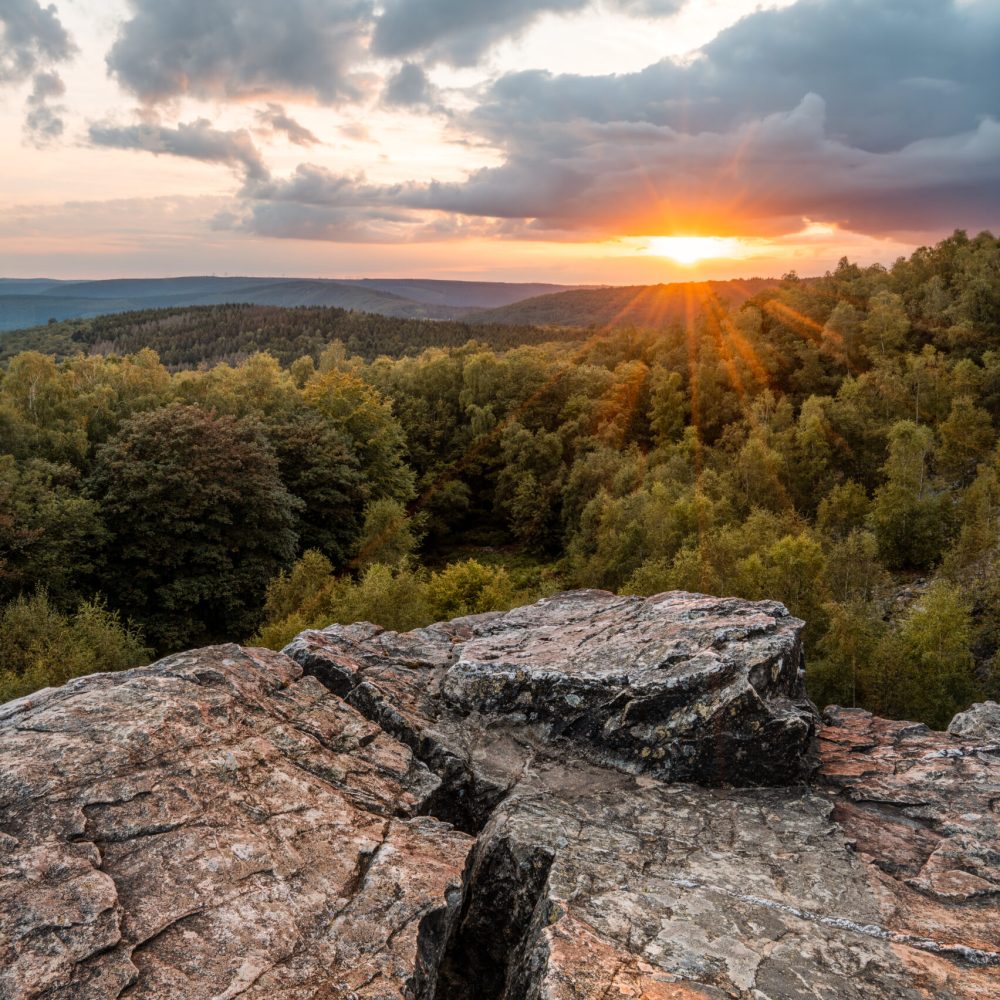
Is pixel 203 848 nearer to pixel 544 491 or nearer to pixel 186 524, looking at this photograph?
pixel 186 524

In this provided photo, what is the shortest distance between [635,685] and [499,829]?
4.44 metres

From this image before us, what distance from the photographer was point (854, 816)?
13.8 metres

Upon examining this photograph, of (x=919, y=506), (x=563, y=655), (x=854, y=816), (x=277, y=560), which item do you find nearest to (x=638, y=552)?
(x=919, y=506)

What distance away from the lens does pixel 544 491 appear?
70.8 m

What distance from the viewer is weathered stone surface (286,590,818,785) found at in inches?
569

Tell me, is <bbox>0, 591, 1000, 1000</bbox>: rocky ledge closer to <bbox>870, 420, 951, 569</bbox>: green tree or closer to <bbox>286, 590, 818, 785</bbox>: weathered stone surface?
<bbox>286, 590, 818, 785</bbox>: weathered stone surface

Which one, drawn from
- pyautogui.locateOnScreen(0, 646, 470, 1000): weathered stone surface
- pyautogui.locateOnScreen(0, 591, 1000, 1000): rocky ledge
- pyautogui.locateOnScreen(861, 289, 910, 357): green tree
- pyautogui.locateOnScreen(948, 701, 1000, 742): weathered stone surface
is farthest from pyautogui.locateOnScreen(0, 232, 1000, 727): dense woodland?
pyautogui.locateOnScreen(0, 646, 470, 1000): weathered stone surface

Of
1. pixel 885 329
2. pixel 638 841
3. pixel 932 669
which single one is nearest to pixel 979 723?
pixel 932 669

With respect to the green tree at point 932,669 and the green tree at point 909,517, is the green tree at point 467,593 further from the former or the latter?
the green tree at point 909,517

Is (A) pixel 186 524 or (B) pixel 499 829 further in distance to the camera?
(A) pixel 186 524

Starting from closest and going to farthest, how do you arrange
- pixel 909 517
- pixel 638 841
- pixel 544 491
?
pixel 638 841 → pixel 909 517 → pixel 544 491

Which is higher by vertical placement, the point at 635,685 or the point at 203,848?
the point at 203,848

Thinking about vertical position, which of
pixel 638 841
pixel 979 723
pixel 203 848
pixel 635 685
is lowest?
pixel 979 723

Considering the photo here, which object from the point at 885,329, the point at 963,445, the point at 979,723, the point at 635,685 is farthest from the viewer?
the point at 885,329
